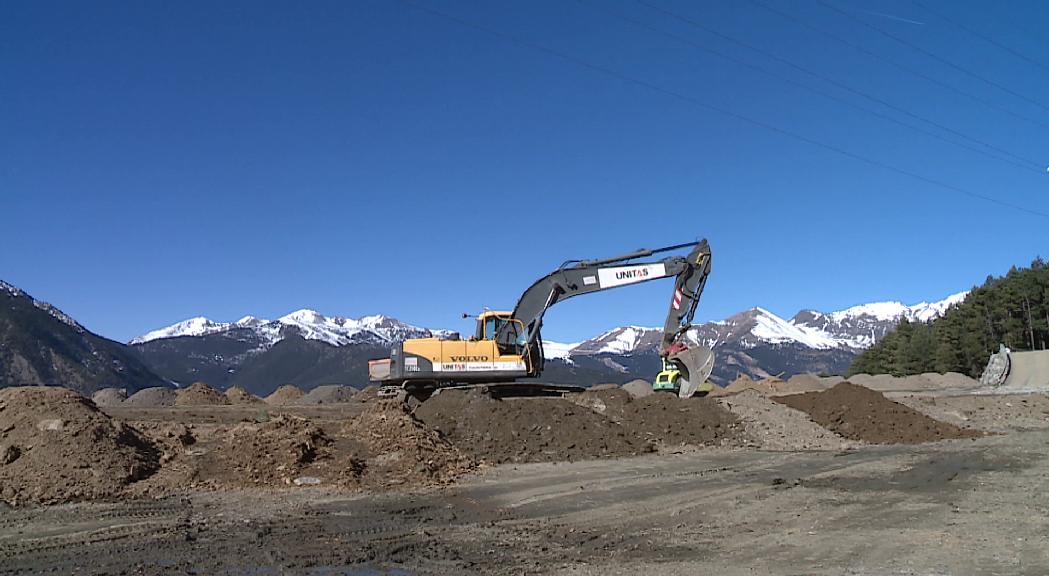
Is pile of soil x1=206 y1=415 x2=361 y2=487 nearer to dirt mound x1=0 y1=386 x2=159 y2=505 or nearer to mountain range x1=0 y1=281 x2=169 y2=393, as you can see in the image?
dirt mound x1=0 y1=386 x2=159 y2=505

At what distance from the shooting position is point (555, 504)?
1198 centimetres

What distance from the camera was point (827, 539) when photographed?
887 cm

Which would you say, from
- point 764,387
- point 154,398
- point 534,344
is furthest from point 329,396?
point 764,387

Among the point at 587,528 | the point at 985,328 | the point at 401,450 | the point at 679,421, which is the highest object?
the point at 985,328

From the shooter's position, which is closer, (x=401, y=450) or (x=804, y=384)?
(x=401, y=450)

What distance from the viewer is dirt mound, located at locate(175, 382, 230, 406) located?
29453mm

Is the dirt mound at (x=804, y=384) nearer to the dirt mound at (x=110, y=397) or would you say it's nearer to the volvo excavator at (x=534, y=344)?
the volvo excavator at (x=534, y=344)

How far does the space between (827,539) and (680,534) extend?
68.4 inches

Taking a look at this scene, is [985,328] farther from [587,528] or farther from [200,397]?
[587,528]

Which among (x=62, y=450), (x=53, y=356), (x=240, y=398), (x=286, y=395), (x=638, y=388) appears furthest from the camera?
(x=53, y=356)

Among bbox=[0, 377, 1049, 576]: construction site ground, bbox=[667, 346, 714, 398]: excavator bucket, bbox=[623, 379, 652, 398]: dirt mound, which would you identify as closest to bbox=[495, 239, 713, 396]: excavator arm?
bbox=[667, 346, 714, 398]: excavator bucket

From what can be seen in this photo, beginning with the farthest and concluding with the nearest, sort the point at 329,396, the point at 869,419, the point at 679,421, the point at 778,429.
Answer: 1. the point at 329,396
2. the point at 869,419
3. the point at 778,429
4. the point at 679,421

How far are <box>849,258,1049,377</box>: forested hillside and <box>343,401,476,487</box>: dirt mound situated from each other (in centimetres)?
6863

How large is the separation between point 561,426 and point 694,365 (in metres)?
7.06
